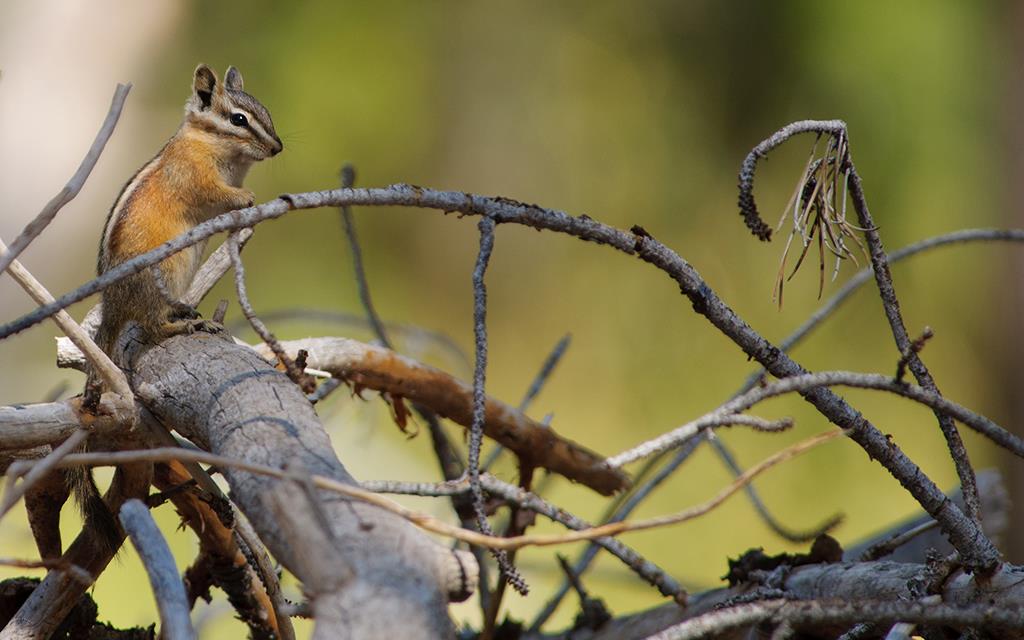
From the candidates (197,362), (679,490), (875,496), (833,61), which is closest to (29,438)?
(197,362)

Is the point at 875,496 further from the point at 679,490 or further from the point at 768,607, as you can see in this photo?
the point at 768,607

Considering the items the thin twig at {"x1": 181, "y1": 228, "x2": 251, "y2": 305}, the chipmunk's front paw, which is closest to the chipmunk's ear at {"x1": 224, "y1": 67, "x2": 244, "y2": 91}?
the thin twig at {"x1": 181, "y1": 228, "x2": 251, "y2": 305}

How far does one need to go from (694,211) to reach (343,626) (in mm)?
3780

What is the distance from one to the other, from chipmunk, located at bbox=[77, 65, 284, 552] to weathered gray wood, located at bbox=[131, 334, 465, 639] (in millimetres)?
285

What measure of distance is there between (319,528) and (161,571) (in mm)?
204

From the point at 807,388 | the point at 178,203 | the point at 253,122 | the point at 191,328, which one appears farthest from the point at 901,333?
the point at 253,122

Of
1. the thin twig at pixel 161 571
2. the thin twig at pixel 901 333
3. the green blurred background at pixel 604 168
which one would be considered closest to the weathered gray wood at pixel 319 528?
the thin twig at pixel 161 571

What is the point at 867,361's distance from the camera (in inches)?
156

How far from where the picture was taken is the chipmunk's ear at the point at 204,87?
7.04 ft

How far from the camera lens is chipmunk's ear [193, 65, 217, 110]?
2.15 meters

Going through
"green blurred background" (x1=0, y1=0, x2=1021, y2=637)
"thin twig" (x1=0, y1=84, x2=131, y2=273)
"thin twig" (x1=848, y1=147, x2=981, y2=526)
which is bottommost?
"thin twig" (x1=0, y1=84, x2=131, y2=273)

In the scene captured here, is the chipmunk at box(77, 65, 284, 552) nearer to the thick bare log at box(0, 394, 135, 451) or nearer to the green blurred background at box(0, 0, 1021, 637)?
the thick bare log at box(0, 394, 135, 451)

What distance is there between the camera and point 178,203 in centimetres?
194

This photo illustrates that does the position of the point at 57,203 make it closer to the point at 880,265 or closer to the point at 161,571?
the point at 161,571
